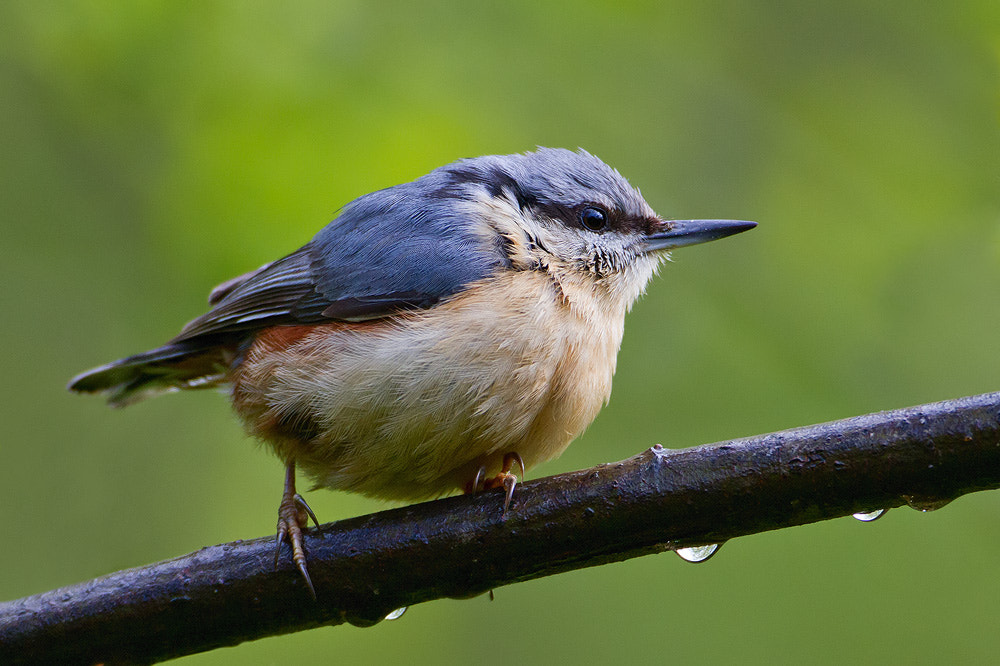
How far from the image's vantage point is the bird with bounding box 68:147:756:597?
112 inches

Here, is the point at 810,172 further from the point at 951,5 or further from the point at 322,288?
the point at 322,288

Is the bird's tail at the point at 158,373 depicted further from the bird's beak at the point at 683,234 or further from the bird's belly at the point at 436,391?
the bird's beak at the point at 683,234

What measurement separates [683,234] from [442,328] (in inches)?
45.5

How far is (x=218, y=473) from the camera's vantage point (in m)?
4.96

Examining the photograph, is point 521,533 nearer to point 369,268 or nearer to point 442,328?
point 442,328

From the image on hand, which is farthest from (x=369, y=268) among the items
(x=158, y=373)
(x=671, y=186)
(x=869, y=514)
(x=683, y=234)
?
(x=869, y=514)

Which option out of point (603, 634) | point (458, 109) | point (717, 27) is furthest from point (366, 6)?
point (603, 634)

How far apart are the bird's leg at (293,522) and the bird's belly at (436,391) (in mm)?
88

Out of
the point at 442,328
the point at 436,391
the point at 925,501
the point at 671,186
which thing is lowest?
the point at 925,501

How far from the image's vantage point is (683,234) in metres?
3.59

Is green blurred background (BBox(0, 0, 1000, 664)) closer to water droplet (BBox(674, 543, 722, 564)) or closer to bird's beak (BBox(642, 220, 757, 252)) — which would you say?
bird's beak (BBox(642, 220, 757, 252))

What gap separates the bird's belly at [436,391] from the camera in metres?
2.82

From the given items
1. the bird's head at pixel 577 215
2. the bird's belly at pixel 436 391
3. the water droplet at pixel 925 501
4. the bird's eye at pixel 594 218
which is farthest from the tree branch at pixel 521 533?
the bird's eye at pixel 594 218

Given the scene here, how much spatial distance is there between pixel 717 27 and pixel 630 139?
21.7 inches
